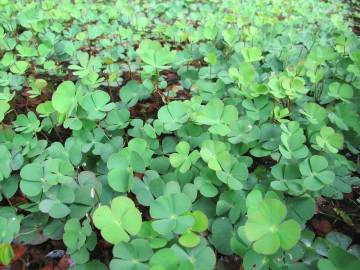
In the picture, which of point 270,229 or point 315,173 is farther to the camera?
point 315,173

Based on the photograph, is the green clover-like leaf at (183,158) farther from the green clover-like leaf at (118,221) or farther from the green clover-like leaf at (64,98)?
the green clover-like leaf at (64,98)

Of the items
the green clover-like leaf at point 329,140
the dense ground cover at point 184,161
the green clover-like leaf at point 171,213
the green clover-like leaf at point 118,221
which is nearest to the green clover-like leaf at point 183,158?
the dense ground cover at point 184,161

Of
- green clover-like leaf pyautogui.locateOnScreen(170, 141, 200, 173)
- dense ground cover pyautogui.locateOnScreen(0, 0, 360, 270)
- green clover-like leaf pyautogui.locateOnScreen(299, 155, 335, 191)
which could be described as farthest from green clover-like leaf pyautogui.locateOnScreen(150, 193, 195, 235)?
green clover-like leaf pyautogui.locateOnScreen(299, 155, 335, 191)

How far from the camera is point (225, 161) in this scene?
1.27 m

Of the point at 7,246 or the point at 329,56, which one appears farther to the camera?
the point at 329,56

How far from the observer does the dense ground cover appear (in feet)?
3.49

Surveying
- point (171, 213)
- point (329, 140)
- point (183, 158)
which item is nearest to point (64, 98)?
point (183, 158)

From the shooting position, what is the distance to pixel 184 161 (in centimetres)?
132

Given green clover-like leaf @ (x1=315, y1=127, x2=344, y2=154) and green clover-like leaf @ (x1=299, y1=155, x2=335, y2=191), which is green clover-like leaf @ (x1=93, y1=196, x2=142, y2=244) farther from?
green clover-like leaf @ (x1=315, y1=127, x2=344, y2=154)

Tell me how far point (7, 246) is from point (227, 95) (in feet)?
3.89

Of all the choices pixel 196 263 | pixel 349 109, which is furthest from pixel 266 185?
pixel 349 109

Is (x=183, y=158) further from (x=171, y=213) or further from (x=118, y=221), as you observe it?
(x=118, y=221)

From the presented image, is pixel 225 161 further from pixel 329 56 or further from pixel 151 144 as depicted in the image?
pixel 329 56

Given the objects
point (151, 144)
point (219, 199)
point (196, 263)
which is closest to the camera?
point (196, 263)
